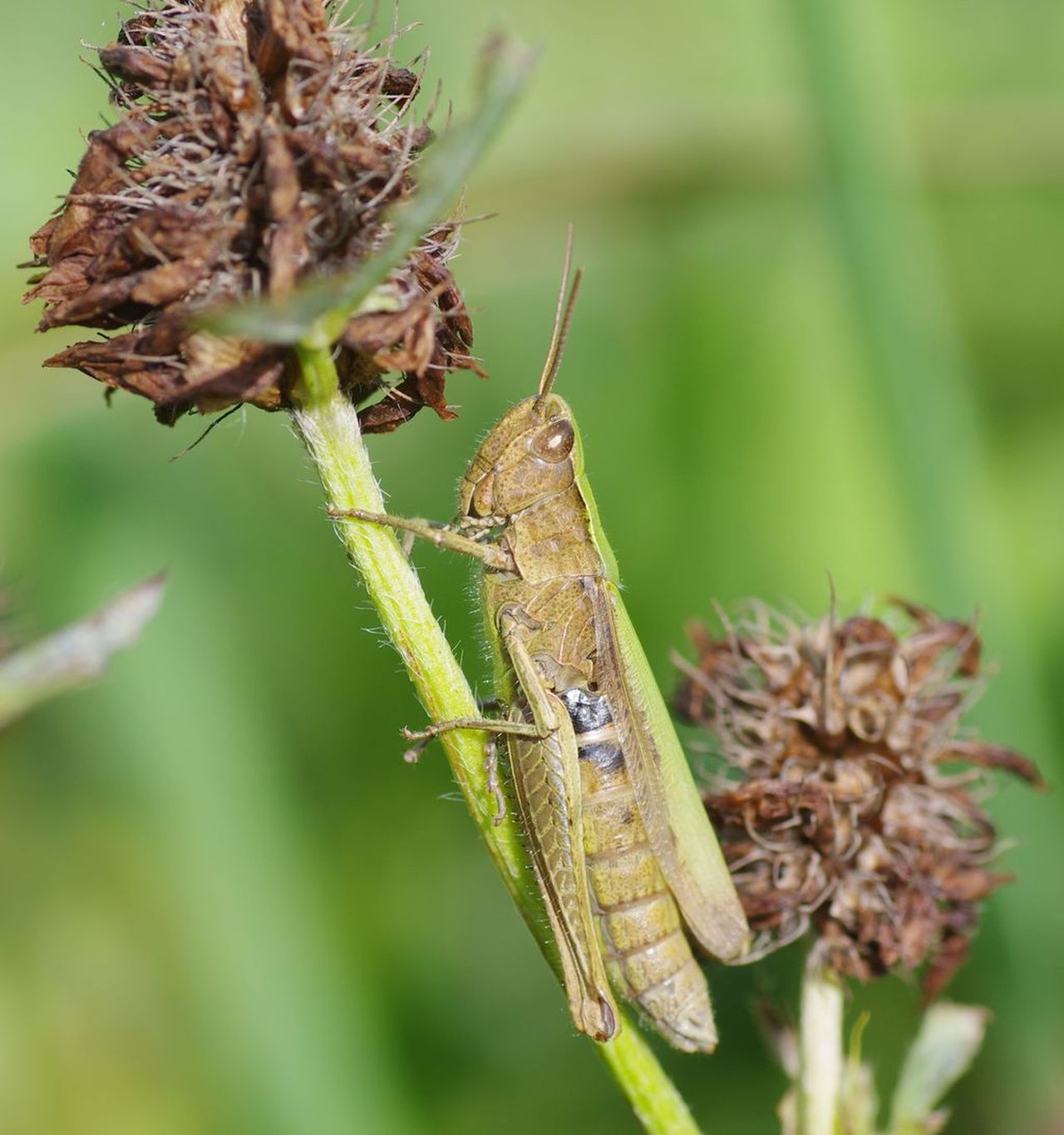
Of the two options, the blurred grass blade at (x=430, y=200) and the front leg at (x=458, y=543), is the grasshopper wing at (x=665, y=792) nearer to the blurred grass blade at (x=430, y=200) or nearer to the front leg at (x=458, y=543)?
the front leg at (x=458, y=543)

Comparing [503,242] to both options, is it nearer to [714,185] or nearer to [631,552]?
[714,185]

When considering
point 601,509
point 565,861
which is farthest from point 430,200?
point 601,509

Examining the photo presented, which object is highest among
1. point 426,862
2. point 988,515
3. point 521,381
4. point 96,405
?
point 96,405

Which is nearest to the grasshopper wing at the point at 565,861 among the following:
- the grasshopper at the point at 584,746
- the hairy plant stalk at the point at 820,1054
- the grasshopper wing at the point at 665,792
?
the grasshopper at the point at 584,746

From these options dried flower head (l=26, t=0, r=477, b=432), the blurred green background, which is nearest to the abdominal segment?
dried flower head (l=26, t=0, r=477, b=432)

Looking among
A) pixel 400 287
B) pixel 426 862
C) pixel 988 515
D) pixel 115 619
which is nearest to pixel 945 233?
pixel 988 515

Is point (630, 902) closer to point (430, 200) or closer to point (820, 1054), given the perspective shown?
point (820, 1054)

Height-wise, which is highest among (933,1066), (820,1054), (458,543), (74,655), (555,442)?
(74,655)
